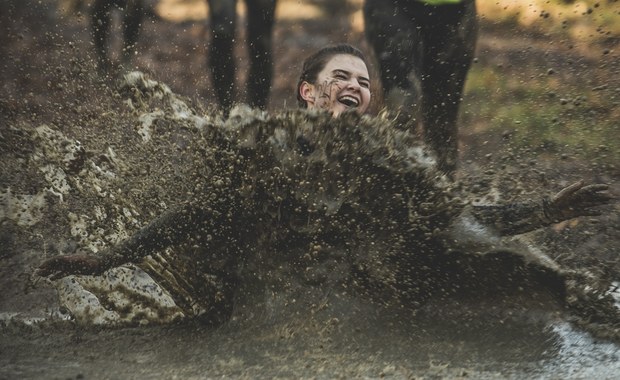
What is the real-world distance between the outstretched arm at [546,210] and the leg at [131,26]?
2606mm

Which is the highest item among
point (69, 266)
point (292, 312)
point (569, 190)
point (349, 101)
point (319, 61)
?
point (319, 61)

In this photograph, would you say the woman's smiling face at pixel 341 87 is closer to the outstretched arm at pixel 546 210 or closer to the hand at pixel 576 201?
the outstretched arm at pixel 546 210

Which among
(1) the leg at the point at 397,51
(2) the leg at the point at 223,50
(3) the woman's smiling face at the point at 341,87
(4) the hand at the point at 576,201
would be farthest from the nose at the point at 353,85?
(2) the leg at the point at 223,50

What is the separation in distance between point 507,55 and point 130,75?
2.39m

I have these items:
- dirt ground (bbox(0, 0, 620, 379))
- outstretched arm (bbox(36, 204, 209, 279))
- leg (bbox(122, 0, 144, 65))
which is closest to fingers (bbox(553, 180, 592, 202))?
dirt ground (bbox(0, 0, 620, 379))

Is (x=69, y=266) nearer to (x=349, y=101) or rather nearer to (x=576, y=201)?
(x=349, y=101)

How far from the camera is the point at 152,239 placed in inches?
96.7

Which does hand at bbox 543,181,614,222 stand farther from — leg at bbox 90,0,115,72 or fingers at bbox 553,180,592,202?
leg at bbox 90,0,115,72

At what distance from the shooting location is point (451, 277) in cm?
247

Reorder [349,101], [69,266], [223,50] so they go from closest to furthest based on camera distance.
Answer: [69,266] → [349,101] → [223,50]

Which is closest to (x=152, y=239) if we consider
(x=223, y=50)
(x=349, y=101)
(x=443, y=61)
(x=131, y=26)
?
(x=349, y=101)

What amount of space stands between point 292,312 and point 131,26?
2563 millimetres

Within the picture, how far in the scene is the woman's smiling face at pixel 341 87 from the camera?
9.45 ft

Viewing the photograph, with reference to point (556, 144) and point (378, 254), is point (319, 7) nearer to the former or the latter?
point (556, 144)
